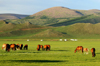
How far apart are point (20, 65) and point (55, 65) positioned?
3394 millimetres

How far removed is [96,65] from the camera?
24.7m

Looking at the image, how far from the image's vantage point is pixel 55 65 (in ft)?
80.5

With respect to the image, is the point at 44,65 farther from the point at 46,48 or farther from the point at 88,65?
the point at 46,48

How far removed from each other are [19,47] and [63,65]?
28.2 m

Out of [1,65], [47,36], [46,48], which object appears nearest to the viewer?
[1,65]

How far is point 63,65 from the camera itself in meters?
24.6

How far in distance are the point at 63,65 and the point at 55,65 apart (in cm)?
79

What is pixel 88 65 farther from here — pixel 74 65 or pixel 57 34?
pixel 57 34

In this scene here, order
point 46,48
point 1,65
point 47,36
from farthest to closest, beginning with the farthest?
point 47,36
point 46,48
point 1,65

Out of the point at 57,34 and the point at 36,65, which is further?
the point at 57,34

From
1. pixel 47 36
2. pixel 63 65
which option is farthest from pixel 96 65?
pixel 47 36

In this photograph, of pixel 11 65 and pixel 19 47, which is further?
pixel 19 47

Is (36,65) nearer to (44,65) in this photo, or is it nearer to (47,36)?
(44,65)

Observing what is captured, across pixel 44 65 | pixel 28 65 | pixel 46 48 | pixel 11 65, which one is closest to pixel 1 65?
pixel 11 65
